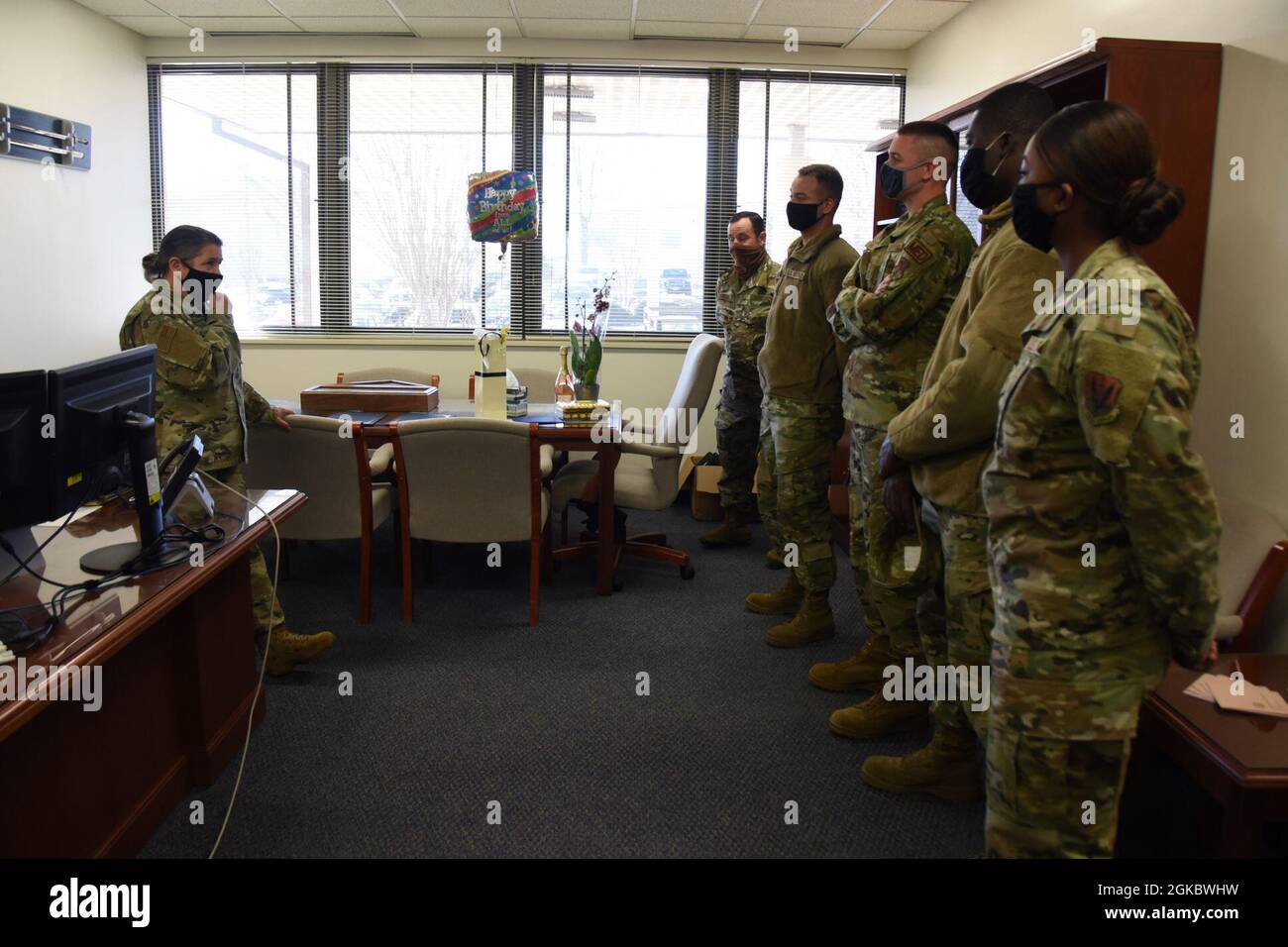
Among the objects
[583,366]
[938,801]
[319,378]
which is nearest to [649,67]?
[583,366]

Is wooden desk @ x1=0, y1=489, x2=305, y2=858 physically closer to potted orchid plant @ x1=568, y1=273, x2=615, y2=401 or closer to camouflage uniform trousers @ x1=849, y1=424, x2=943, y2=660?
camouflage uniform trousers @ x1=849, y1=424, x2=943, y2=660

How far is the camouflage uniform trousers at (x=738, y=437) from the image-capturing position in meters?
4.48

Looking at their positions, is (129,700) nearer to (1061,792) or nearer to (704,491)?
(1061,792)

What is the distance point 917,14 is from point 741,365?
214cm

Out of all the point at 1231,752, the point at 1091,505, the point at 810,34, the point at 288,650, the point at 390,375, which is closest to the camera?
the point at 1091,505

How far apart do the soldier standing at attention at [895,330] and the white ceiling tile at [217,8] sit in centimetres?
380

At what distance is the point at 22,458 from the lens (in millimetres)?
1639

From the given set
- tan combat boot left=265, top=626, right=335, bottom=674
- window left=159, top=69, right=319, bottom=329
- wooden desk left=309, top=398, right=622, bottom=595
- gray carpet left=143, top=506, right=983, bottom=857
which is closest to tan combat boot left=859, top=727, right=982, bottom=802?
gray carpet left=143, top=506, right=983, bottom=857

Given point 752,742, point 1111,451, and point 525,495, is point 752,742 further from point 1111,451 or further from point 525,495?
point 1111,451

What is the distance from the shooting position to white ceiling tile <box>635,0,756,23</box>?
183 inches

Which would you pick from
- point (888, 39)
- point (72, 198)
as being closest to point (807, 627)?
point (888, 39)

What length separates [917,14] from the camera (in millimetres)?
4742

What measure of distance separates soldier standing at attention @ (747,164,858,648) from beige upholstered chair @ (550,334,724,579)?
0.69 m

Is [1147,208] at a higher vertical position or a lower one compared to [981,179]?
lower
